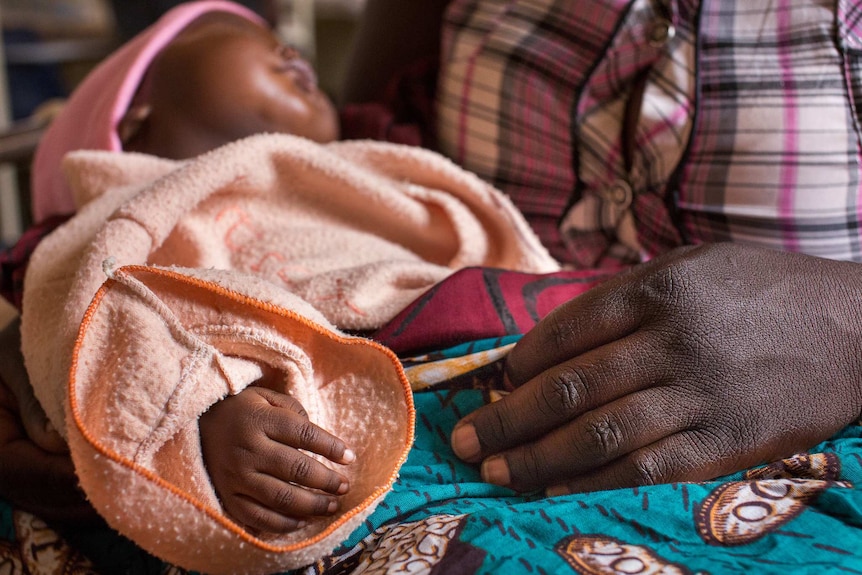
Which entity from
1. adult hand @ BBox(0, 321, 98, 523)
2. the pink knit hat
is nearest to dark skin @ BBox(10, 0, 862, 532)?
adult hand @ BBox(0, 321, 98, 523)

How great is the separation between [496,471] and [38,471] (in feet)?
1.31

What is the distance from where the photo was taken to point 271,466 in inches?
18.1

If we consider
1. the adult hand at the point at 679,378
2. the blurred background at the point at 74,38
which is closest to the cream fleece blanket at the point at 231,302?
the adult hand at the point at 679,378

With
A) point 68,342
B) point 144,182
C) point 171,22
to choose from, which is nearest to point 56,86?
point 171,22

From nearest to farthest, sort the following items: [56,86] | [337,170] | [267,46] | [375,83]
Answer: [337,170], [267,46], [375,83], [56,86]

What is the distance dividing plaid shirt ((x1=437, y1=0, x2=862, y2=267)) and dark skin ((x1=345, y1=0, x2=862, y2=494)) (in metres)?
0.17

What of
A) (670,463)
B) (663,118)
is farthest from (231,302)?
(663,118)

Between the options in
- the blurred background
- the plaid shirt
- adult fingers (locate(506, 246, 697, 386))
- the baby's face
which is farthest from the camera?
the blurred background

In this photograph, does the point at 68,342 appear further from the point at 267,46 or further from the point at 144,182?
the point at 267,46

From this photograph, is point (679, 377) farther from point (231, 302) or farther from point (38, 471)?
point (38, 471)

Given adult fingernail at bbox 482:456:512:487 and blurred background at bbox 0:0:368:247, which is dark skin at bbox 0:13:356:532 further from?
blurred background at bbox 0:0:368:247

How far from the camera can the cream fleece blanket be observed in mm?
439

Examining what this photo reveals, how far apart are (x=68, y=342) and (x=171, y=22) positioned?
2.26 ft

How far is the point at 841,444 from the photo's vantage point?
52 centimetres
